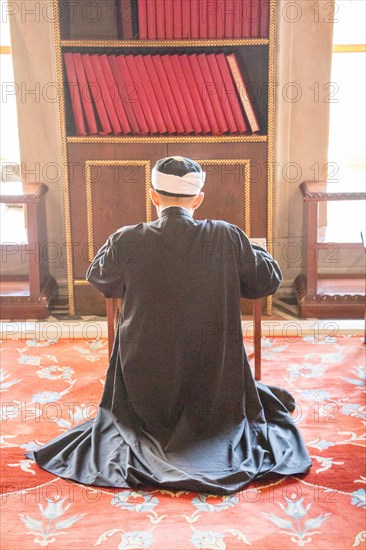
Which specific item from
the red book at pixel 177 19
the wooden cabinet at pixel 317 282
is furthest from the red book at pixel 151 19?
the wooden cabinet at pixel 317 282

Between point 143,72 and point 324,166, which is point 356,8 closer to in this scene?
point 324,166

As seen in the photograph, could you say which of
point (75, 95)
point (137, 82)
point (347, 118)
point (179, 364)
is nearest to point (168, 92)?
point (137, 82)

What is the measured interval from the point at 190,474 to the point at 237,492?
166mm

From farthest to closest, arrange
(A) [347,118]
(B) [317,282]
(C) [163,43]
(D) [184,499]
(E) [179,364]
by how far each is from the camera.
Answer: (A) [347,118] < (B) [317,282] < (C) [163,43] < (E) [179,364] < (D) [184,499]

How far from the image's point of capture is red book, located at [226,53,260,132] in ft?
14.8

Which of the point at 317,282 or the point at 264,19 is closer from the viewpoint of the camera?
the point at 264,19

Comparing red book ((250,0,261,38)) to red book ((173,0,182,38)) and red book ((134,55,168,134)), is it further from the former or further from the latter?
red book ((134,55,168,134))

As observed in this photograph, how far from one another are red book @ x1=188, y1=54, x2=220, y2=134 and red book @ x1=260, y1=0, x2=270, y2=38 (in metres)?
0.37

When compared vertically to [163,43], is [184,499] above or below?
below

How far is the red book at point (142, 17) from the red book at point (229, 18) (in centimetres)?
41

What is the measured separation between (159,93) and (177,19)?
379mm

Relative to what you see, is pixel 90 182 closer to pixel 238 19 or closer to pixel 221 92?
pixel 221 92

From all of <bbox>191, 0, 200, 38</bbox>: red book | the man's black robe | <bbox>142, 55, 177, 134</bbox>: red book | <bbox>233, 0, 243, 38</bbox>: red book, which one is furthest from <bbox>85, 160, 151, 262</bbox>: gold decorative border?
the man's black robe

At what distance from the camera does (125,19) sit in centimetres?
454
